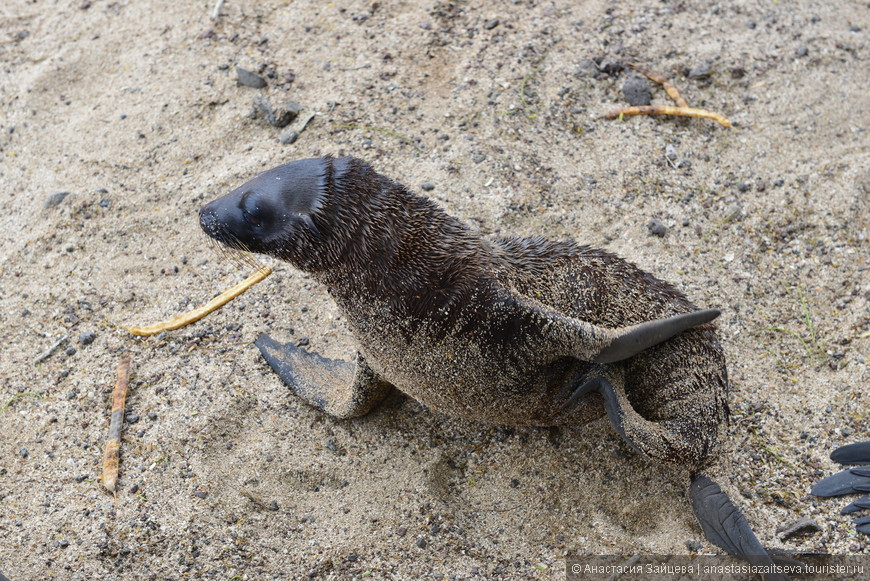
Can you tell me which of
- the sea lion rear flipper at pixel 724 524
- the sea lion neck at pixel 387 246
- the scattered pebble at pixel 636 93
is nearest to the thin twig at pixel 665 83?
the scattered pebble at pixel 636 93

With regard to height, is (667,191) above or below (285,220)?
below

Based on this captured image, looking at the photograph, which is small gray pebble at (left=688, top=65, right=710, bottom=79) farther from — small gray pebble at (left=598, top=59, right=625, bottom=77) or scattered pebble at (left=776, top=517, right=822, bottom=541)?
Answer: scattered pebble at (left=776, top=517, right=822, bottom=541)

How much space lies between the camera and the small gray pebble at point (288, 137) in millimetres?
5945

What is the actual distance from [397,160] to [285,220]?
212 centimetres

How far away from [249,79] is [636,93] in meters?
3.03

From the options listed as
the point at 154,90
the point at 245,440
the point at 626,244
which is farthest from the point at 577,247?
the point at 154,90

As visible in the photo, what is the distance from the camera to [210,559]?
3.90 meters

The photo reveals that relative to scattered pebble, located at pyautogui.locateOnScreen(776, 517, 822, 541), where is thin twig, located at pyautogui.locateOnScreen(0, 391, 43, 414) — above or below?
above

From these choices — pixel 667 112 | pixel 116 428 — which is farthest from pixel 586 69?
pixel 116 428

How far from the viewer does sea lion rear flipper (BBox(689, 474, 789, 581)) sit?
3.79m

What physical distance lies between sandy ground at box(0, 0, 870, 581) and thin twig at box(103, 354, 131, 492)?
0.06 meters

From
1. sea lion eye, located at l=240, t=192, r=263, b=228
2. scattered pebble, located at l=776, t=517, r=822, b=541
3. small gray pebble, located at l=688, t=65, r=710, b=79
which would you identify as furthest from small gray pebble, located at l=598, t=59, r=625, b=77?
scattered pebble, located at l=776, t=517, r=822, b=541

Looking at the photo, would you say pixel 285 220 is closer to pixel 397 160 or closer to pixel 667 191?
pixel 397 160

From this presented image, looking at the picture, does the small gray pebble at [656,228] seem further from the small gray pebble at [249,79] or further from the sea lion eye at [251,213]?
the small gray pebble at [249,79]
